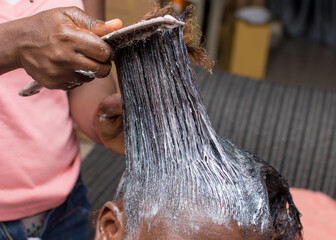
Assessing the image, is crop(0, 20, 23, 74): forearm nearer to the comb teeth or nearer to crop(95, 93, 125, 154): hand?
the comb teeth

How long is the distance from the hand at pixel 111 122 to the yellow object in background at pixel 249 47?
232cm

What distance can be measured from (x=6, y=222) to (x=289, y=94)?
4.21 feet

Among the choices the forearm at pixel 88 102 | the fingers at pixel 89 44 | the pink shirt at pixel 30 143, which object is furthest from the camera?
the forearm at pixel 88 102

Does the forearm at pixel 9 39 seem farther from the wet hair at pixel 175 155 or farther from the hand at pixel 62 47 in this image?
A: the wet hair at pixel 175 155

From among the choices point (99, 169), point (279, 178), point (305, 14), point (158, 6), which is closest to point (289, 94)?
point (99, 169)

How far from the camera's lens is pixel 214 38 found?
2.99 metres

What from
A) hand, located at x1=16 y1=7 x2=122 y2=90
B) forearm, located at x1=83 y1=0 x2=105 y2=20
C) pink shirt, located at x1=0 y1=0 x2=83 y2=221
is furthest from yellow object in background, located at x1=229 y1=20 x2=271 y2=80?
hand, located at x1=16 y1=7 x2=122 y2=90

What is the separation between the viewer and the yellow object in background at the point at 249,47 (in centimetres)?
303

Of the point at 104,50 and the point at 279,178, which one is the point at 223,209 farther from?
the point at 104,50

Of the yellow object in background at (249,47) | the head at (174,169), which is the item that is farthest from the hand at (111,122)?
the yellow object in background at (249,47)

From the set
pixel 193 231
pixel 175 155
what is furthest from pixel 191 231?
pixel 175 155

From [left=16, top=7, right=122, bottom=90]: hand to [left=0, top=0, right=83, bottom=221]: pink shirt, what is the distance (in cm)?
20

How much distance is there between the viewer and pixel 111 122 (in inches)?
33.0

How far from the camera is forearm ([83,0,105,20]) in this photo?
2.98ft
